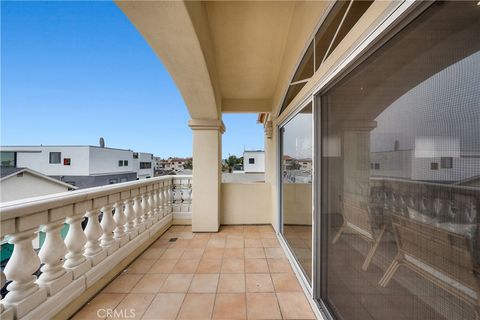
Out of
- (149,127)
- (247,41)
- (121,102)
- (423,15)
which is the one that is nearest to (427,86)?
(423,15)

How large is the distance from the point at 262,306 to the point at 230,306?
0.91ft

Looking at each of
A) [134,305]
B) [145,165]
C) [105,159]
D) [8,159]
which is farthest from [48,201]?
[145,165]

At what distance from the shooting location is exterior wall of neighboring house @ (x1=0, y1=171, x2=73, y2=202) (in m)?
1.72

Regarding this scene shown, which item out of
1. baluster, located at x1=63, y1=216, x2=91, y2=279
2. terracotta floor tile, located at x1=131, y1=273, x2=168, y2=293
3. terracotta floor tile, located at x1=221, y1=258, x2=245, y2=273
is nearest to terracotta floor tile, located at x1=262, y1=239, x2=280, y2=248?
terracotta floor tile, located at x1=221, y1=258, x2=245, y2=273

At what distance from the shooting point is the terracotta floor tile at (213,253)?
2691 millimetres

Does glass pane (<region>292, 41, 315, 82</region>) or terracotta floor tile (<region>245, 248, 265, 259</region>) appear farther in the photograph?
terracotta floor tile (<region>245, 248, 265, 259</region>)

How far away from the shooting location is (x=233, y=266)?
2.45 meters

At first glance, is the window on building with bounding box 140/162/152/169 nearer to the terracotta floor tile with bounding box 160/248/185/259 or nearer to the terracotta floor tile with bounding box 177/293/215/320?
the terracotta floor tile with bounding box 160/248/185/259

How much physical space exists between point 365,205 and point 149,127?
73.4 feet

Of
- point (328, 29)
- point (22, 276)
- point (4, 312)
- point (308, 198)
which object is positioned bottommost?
point (4, 312)

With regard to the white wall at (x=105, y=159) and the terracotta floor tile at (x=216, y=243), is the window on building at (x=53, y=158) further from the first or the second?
the terracotta floor tile at (x=216, y=243)

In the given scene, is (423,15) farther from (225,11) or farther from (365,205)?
(225,11)

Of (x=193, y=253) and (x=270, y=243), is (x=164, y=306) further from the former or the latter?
(x=270, y=243)

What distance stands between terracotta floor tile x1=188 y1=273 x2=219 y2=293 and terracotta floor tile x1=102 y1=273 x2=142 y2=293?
→ 0.61m
